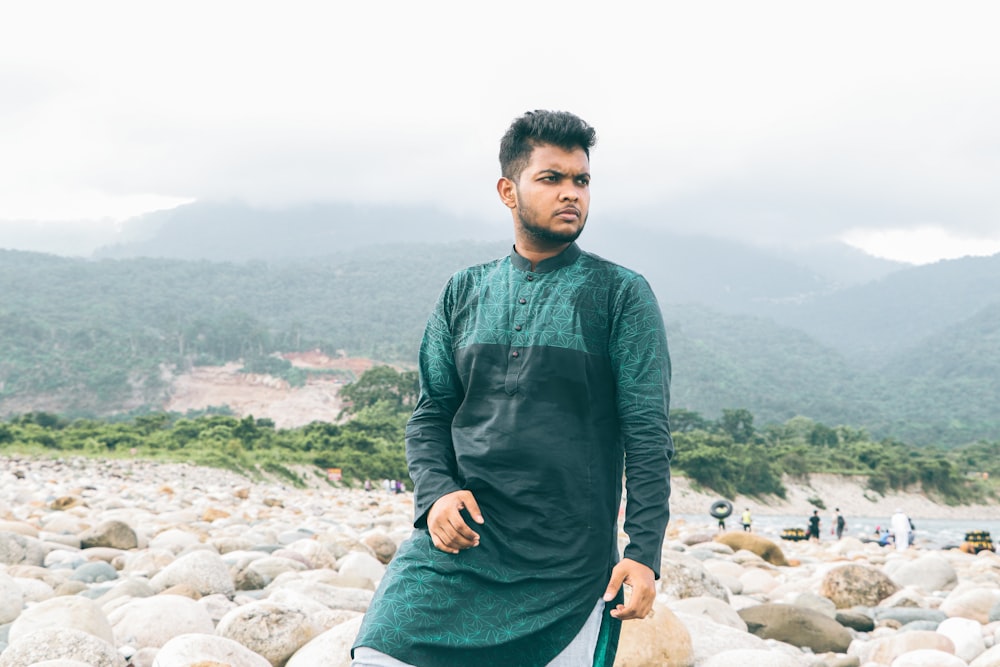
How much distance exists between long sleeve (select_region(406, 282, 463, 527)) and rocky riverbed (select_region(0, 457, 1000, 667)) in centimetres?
158

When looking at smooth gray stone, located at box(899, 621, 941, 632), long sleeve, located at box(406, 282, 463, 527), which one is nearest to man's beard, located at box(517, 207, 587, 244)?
long sleeve, located at box(406, 282, 463, 527)

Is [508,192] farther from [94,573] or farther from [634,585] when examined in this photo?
[94,573]

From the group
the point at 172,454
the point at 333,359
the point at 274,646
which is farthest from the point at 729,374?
the point at 274,646

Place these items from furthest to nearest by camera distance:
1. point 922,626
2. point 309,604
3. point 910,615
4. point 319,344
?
point 319,344 < point 910,615 < point 922,626 < point 309,604

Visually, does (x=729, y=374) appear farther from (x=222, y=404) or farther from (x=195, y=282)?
(x=195, y=282)

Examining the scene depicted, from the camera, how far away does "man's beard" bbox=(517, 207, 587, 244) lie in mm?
2186

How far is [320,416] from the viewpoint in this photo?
82375 mm

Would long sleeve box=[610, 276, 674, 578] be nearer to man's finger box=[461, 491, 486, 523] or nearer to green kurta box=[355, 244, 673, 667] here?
green kurta box=[355, 244, 673, 667]

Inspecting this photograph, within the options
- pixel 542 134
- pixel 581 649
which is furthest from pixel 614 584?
pixel 542 134

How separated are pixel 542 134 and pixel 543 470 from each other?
77 centimetres

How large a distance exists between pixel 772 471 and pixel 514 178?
50.8 m

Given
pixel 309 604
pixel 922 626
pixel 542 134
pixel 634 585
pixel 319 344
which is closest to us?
pixel 634 585

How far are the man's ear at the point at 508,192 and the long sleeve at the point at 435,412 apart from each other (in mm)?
244

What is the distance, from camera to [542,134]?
7.12ft
